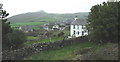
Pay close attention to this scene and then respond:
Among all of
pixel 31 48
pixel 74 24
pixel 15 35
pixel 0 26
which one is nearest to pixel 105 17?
pixel 31 48

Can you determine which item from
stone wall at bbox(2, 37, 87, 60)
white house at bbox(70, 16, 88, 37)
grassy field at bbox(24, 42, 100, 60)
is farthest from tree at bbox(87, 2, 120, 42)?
white house at bbox(70, 16, 88, 37)

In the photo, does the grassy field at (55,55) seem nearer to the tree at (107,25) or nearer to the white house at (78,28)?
the tree at (107,25)

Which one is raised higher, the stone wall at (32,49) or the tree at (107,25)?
the tree at (107,25)

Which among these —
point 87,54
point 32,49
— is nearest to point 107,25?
point 87,54

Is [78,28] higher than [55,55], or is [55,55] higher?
[78,28]

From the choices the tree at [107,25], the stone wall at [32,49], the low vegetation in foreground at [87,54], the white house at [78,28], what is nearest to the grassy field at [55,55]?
the low vegetation in foreground at [87,54]

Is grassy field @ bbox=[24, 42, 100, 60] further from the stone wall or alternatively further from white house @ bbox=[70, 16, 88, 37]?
white house @ bbox=[70, 16, 88, 37]

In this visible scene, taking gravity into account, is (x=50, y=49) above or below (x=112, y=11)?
below

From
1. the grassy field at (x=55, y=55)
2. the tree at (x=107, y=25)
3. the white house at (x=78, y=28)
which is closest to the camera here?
the grassy field at (x=55, y=55)

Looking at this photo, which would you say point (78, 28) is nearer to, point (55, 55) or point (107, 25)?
point (107, 25)

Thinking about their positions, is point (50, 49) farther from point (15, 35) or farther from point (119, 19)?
point (119, 19)

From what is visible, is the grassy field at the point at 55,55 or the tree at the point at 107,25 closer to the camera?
the grassy field at the point at 55,55
